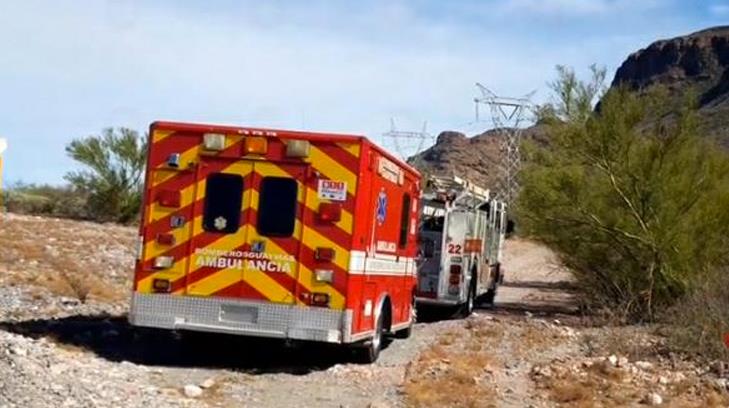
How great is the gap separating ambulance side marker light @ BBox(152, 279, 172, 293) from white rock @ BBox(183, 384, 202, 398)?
160 cm

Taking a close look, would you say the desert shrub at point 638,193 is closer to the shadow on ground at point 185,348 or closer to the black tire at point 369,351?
the black tire at point 369,351

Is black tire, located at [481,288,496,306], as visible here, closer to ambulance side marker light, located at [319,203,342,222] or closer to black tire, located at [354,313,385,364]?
black tire, located at [354,313,385,364]

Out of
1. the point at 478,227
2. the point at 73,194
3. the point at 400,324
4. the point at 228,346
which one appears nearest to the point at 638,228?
the point at 478,227

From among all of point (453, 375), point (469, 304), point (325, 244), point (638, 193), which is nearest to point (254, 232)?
point (325, 244)

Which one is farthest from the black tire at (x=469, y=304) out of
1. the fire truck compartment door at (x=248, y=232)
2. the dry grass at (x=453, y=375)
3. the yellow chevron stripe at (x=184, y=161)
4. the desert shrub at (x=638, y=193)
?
the yellow chevron stripe at (x=184, y=161)

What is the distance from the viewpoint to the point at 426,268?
72.5 feet

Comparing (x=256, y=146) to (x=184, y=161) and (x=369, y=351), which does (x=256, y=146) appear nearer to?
(x=184, y=161)

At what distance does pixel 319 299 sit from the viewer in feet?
43.7

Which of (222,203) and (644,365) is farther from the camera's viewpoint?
(644,365)

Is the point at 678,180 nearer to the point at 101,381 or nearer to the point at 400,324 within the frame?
the point at 400,324

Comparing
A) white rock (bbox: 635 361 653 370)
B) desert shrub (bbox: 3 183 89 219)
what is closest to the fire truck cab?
white rock (bbox: 635 361 653 370)

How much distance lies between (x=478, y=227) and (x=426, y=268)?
7.76ft

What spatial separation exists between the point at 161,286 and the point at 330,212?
2.10 meters

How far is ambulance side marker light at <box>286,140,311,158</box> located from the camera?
1342cm
